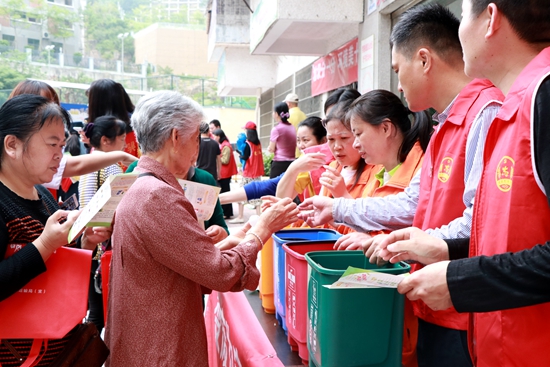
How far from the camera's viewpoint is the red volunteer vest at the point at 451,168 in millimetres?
1331

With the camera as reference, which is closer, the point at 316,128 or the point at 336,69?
A: the point at 316,128

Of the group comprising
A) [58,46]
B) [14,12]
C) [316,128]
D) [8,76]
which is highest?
[14,12]

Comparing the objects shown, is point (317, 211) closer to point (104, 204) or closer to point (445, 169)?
point (445, 169)

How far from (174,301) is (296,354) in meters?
0.48

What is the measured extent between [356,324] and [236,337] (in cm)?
73

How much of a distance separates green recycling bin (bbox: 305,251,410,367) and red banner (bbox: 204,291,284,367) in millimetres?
304

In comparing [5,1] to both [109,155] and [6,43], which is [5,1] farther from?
[109,155]

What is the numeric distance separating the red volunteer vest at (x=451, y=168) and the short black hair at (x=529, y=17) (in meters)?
0.29

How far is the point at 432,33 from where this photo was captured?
5.15ft

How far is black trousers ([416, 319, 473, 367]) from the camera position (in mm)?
1350

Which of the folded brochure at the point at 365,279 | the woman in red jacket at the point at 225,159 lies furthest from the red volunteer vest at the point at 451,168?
the woman in red jacket at the point at 225,159

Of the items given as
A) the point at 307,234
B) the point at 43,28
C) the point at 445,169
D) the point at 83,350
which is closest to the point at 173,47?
the point at 43,28

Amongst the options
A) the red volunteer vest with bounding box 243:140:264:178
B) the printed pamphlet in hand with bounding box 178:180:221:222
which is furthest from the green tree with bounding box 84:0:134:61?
the printed pamphlet in hand with bounding box 178:180:221:222

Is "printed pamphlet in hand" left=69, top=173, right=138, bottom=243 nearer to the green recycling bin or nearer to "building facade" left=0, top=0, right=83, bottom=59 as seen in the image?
the green recycling bin
